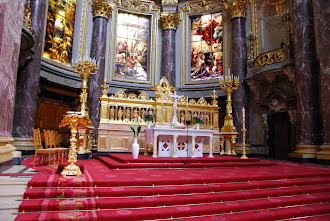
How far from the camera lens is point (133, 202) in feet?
11.4

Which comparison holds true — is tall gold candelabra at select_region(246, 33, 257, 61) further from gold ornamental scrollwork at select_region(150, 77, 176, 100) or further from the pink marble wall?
the pink marble wall

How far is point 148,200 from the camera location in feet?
11.8

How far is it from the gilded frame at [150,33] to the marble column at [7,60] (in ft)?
29.8

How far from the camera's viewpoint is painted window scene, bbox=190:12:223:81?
1459 centimetres

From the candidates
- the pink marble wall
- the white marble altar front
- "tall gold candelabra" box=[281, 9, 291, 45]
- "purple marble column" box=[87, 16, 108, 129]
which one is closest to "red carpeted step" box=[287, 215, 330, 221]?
the white marble altar front

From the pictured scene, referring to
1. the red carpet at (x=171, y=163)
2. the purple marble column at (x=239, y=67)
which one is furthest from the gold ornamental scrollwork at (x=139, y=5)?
the red carpet at (x=171, y=163)

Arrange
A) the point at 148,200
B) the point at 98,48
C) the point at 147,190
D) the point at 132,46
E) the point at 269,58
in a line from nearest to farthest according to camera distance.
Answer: the point at 148,200
the point at 147,190
the point at 269,58
the point at 98,48
the point at 132,46

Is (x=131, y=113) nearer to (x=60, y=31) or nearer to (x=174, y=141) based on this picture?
(x=174, y=141)

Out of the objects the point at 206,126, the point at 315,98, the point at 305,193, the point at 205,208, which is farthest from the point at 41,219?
the point at 315,98

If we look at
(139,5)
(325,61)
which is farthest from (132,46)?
(325,61)

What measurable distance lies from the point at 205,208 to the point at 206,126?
6.22m

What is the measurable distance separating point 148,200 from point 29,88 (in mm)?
7516

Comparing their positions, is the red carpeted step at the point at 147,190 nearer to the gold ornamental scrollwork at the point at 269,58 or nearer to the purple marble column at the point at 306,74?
the purple marble column at the point at 306,74

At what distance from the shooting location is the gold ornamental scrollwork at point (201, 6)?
48.7 feet
